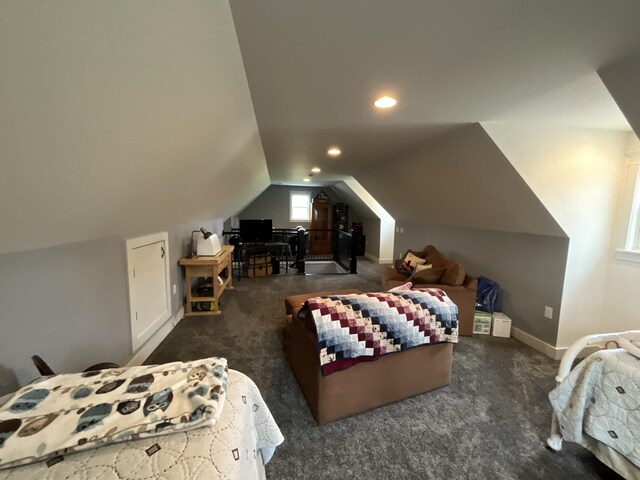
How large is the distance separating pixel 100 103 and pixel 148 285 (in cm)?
212

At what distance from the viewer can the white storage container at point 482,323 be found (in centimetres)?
312

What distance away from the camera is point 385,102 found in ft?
5.90

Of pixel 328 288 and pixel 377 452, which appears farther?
pixel 328 288

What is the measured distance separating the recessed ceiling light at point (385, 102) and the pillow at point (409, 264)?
8.60 feet

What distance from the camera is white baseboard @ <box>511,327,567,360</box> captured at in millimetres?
2641

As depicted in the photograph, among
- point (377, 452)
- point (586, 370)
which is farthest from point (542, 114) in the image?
point (377, 452)

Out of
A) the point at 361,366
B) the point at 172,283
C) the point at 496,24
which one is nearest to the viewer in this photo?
the point at 496,24

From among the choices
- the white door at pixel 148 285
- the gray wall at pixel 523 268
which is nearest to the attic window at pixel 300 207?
the gray wall at pixel 523 268

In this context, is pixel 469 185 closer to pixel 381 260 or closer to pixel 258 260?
pixel 258 260

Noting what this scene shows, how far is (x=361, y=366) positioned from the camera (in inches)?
70.8

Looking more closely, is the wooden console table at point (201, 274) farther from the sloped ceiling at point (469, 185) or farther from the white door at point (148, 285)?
the sloped ceiling at point (469, 185)

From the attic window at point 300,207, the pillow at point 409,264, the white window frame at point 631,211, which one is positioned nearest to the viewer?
the white window frame at point 631,211

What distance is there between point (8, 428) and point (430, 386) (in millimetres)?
2313

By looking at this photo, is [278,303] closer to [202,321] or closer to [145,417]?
[202,321]
